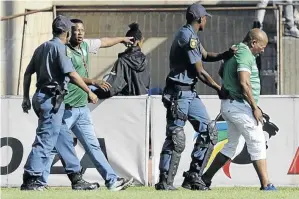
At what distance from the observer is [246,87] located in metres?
10.4

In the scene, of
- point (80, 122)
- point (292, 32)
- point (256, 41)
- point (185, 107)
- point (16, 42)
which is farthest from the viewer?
point (16, 42)

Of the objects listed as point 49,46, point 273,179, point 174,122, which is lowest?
point 273,179

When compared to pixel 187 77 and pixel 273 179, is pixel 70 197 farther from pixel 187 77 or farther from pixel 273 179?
pixel 273 179

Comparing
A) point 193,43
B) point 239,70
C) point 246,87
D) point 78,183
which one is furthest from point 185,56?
point 78,183

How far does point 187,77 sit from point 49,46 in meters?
1.48

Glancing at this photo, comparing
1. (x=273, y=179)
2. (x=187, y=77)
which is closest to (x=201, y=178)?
(x=187, y=77)

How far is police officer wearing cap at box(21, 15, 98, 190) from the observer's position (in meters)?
10.4

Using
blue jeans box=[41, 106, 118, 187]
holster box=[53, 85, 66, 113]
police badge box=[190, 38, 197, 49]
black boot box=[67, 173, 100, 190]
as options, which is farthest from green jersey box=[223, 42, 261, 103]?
black boot box=[67, 173, 100, 190]

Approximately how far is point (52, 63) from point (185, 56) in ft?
4.58

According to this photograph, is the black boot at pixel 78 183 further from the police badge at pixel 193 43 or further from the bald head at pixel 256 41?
the bald head at pixel 256 41

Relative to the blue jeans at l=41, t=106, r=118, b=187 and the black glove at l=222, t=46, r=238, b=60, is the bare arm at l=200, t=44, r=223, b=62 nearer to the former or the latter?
the black glove at l=222, t=46, r=238, b=60

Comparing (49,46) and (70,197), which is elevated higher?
(49,46)

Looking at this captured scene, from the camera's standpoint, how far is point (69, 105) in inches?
434

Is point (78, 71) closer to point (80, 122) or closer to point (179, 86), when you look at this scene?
point (80, 122)
